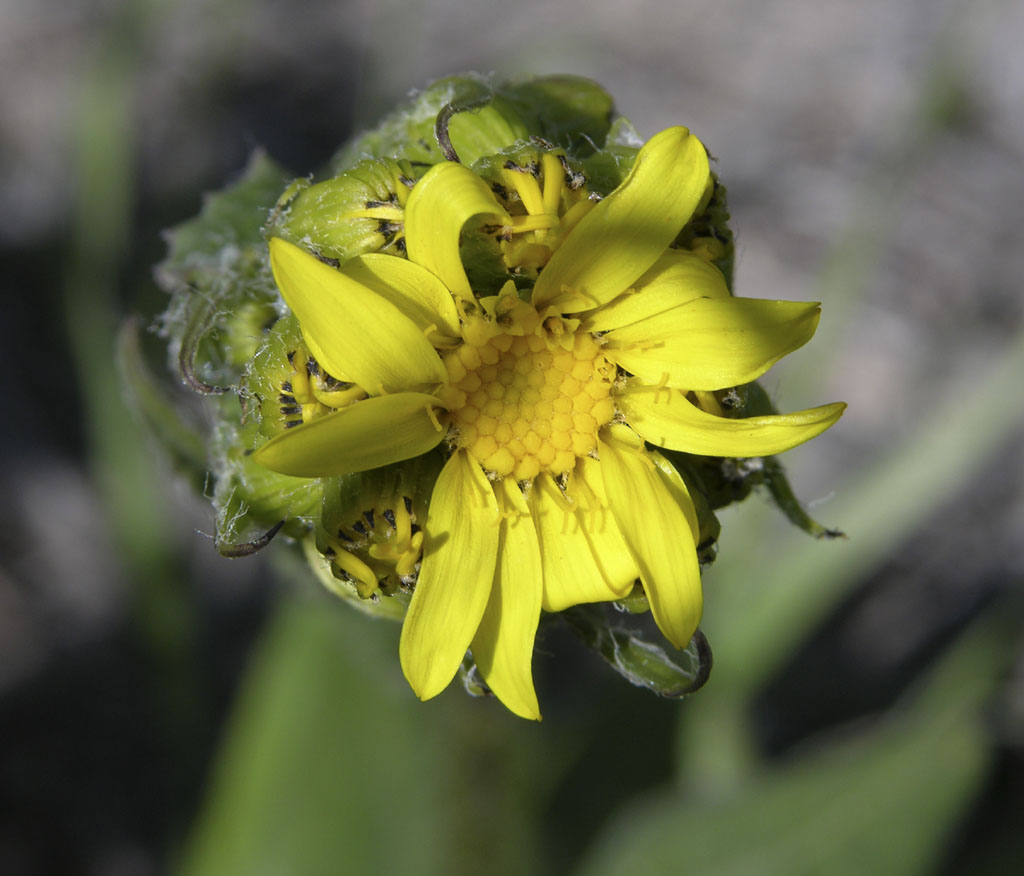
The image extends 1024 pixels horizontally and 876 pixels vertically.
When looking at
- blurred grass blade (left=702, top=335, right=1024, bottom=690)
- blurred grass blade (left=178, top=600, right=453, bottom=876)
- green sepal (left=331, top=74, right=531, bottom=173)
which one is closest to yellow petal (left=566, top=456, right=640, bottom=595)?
green sepal (left=331, top=74, right=531, bottom=173)

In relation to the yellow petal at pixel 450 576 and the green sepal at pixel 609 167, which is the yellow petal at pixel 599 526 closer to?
the yellow petal at pixel 450 576

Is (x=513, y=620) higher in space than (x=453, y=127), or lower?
lower

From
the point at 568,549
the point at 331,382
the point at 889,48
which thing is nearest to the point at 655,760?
the point at 568,549

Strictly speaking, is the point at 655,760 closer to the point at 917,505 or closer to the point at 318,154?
the point at 917,505

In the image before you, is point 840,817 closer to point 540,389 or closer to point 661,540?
point 661,540

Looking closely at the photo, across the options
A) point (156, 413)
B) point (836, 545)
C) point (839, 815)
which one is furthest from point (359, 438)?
point (836, 545)

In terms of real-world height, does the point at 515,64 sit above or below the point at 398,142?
below
